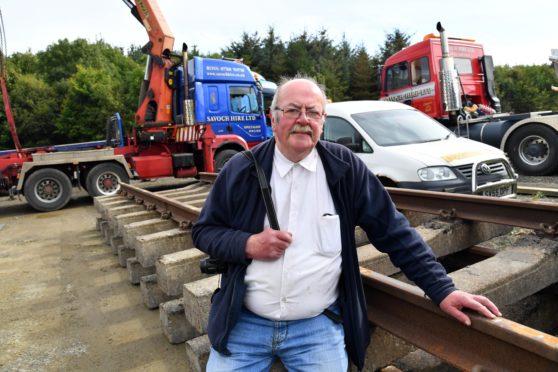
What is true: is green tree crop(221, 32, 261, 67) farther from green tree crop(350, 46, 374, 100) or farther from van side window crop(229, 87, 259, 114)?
van side window crop(229, 87, 259, 114)

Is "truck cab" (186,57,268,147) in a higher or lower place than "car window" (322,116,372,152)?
higher

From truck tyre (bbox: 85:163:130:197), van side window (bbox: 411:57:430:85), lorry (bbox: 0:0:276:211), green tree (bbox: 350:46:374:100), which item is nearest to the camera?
lorry (bbox: 0:0:276:211)

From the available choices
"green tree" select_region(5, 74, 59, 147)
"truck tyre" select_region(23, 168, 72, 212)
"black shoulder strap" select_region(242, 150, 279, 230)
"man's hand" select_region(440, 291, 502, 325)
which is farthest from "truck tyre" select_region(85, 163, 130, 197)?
"green tree" select_region(5, 74, 59, 147)

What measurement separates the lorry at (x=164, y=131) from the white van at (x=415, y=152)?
5274 mm

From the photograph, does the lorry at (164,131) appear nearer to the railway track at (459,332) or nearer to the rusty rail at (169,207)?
the rusty rail at (169,207)

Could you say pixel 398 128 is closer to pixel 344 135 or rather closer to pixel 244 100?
pixel 344 135

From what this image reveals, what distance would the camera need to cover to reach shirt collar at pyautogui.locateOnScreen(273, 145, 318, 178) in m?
1.96

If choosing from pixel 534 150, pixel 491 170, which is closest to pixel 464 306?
pixel 491 170

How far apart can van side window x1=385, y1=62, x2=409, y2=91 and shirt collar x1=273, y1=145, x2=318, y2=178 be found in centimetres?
1088

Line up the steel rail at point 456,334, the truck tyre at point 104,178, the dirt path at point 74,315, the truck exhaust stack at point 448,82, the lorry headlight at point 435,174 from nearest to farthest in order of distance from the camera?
the steel rail at point 456,334 < the dirt path at point 74,315 < the lorry headlight at point 435,174 < the truck exhaust stack at point 448,82 < the truck tyre at point 104,178

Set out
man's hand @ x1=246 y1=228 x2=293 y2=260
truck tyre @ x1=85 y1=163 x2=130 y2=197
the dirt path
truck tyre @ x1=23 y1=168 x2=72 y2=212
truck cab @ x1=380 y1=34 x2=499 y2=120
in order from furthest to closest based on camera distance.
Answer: truck cab @ x1=380 y1=34 x2=499 y2=120 → truck tyre @ x1=85 y1=163 x2=130 y2=197 → truck tyre @ x1=23 y1=168 x2=72 y2=212 → the dirt path → man's hand @ x1=246 y1=228 x2=293 y2=260

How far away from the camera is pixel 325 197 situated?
193 cm

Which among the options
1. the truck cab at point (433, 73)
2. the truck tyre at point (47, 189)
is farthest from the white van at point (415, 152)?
the truck tyre at point (47, 189)

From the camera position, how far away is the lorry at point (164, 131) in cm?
1041
